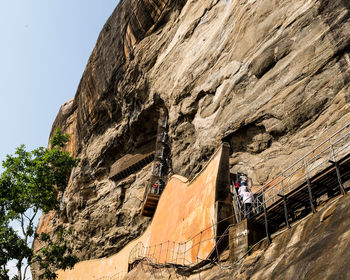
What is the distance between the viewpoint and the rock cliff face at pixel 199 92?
462 inches

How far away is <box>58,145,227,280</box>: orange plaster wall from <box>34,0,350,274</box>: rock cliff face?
3.93ft

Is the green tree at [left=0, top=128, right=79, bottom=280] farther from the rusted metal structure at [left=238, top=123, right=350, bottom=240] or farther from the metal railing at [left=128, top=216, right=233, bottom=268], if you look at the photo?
the rusted metal structure at [left=238, top=123, right=350, bottom=240]

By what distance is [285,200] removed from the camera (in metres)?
8.75

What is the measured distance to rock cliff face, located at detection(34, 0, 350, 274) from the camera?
1173cm

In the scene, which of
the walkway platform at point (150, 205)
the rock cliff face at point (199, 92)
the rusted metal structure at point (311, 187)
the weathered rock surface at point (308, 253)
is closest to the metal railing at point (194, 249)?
Answer: the rusted metal structure at point (311, 187)

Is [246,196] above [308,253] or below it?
above

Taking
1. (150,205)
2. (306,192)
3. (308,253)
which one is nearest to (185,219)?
(306,192)

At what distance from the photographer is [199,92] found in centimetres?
1697

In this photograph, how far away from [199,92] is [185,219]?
5.78 meters

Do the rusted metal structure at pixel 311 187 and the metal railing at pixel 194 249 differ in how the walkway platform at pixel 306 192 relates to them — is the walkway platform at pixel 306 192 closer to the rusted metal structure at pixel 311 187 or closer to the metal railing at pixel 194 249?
the rusted metal structure at pixel 311 187

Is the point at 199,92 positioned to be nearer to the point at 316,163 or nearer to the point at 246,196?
the point at 246,196

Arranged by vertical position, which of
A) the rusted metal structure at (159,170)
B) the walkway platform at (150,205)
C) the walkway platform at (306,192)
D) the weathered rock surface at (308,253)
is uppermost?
the rusted metal structure at (159,170)

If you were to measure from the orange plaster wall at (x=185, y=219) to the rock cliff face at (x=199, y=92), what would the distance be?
1.20 metres

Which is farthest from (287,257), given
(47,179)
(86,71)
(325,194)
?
(86,71)
